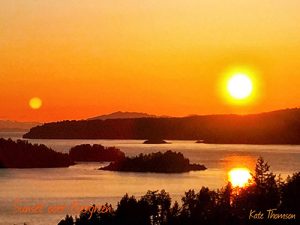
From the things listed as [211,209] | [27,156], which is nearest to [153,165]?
[27,156]

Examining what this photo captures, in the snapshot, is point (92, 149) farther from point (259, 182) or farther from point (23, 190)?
point (259, 182)

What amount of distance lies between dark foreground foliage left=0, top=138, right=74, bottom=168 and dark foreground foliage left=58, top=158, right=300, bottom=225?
117038 mm

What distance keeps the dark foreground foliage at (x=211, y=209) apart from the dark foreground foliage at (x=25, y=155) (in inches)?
4608

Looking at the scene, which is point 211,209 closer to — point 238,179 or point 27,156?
point 238,179

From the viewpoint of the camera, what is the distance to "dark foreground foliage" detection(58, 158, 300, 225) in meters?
43.1

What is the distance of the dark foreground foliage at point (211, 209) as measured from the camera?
141 feet

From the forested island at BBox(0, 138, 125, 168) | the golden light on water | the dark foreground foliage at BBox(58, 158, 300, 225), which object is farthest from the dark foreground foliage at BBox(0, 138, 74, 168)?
the dark foreground foliage at BBox(58, 158, 300, 225)

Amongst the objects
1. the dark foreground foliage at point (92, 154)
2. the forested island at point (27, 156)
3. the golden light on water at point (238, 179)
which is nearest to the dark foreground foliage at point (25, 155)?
the forested island at point (27, 156)

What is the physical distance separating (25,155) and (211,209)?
12536cm

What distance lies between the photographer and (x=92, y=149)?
620 ft

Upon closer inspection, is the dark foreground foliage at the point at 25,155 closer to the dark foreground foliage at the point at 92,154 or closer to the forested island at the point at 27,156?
the forested island at the point at 27,156

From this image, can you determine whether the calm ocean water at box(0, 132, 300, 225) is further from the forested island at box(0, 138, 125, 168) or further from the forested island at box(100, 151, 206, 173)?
the forested island at box(0, 138, 125, 168)

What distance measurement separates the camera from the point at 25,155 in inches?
6526

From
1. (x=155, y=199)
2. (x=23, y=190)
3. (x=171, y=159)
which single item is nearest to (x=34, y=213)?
(x=155, y=199)
